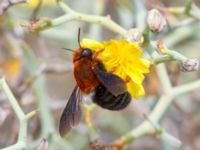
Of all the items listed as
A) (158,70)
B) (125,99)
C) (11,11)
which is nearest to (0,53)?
(11,11)

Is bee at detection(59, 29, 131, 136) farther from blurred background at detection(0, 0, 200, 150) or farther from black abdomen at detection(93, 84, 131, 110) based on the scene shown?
blurred background at detection(0, 0, 200, 150)

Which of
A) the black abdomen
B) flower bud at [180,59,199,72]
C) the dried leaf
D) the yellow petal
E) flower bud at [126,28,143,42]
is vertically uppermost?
flower bud at [180,59,199,72]

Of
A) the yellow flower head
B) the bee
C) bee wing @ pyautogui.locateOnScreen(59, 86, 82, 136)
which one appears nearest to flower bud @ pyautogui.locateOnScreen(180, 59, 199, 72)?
the yellow flower head

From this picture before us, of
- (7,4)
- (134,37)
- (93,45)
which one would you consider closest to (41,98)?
(7,4)

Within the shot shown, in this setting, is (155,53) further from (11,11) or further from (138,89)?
(11,11)

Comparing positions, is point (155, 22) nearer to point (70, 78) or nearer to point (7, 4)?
point (7, 4)

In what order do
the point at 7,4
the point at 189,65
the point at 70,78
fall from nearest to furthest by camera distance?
the point at 189,65 < the point at 7,4 < the point at 70,78

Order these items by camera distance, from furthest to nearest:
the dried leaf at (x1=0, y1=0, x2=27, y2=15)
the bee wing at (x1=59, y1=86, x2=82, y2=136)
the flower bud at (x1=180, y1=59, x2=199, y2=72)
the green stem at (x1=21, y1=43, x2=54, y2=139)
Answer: the green stem at (x1=21, y1=43, x2=54, y2=139) < the dried leaf at (x1=0, y1=0, x2=27, y2=15) < the bee wing at (x1=59, y1=86, x2=82, y2=136) < the flower bud at (x1=180, y1=59, x2=199, y2=72)
